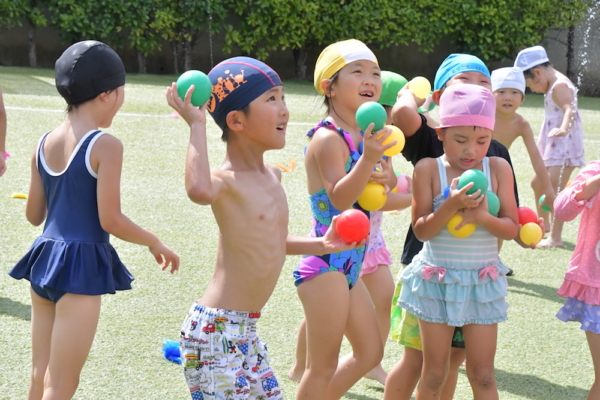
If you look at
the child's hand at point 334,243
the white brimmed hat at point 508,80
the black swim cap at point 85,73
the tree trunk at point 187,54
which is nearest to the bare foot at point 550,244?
the white brimmed hat at point 508,80

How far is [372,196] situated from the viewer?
10.9 feet

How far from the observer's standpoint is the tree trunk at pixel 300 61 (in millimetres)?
18859

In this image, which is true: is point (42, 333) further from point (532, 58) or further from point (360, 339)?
point (532, 58)

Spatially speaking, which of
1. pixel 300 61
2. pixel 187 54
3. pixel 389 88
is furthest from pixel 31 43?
pixel 389 88

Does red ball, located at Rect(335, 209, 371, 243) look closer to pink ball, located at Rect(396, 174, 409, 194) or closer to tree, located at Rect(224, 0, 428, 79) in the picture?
pink ball, located at Rect(396, 174, 409, 194)

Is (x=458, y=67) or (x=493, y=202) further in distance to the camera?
(x=458, y=67)

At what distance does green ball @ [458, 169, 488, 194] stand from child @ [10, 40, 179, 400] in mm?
1237

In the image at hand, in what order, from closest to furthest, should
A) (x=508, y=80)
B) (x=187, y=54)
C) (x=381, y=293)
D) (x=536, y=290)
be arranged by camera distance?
(x=381, y=293)
(x=508, y=80)
(x=536, y=290)
(x=187, y=54)

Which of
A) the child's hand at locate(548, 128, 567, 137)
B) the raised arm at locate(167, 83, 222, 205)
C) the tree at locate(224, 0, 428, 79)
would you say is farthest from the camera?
the tree at locate(224, 0, 428, 79)

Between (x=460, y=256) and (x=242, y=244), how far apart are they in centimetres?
103

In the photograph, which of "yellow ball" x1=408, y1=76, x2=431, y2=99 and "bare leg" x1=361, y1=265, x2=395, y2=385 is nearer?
"yellow ball" x1=408, y1=76, x2=431, y2=99

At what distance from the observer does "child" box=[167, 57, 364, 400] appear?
109 inches

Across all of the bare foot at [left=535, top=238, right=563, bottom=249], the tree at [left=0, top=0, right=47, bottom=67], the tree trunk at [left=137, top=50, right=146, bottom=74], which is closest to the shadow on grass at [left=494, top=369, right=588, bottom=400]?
the bare foot at [left=535, top=238, right=563, bottom=249]

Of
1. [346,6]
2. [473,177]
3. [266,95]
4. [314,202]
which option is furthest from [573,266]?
[346,6]
